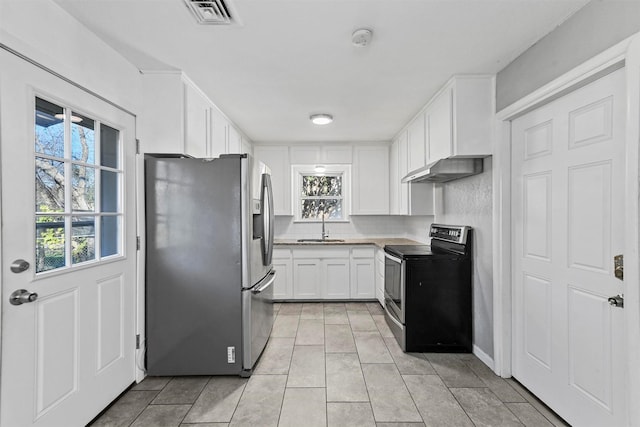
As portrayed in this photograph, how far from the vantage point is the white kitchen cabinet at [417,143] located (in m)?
3.24

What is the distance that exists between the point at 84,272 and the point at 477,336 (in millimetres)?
3055

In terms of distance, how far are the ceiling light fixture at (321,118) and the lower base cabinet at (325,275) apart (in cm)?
177

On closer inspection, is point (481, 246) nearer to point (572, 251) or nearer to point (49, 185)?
point (572, 251)

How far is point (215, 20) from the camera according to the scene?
67.8 inches

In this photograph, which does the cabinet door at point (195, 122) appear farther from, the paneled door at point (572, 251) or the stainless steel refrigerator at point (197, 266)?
the paneled door at point (572, 251)

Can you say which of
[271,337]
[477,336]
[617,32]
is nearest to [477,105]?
[617,32]

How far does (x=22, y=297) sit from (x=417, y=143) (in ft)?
11.2

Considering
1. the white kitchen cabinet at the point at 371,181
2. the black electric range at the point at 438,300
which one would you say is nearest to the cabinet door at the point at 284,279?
the white kitchen cabinet at the point at 371,181

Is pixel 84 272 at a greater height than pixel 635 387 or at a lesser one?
greater

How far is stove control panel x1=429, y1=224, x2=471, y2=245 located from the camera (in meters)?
2.82

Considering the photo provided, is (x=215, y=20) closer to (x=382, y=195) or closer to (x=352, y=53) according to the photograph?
(x=352, y=53)

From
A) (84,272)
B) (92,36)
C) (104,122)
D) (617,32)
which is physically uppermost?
(92,36)

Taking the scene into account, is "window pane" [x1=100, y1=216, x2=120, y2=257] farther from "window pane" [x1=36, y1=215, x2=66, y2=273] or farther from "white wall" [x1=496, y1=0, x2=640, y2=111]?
"white wall" [x1=496, y1=0, x2=640, y2=111]

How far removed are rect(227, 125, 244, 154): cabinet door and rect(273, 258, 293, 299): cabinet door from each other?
1.62 m
